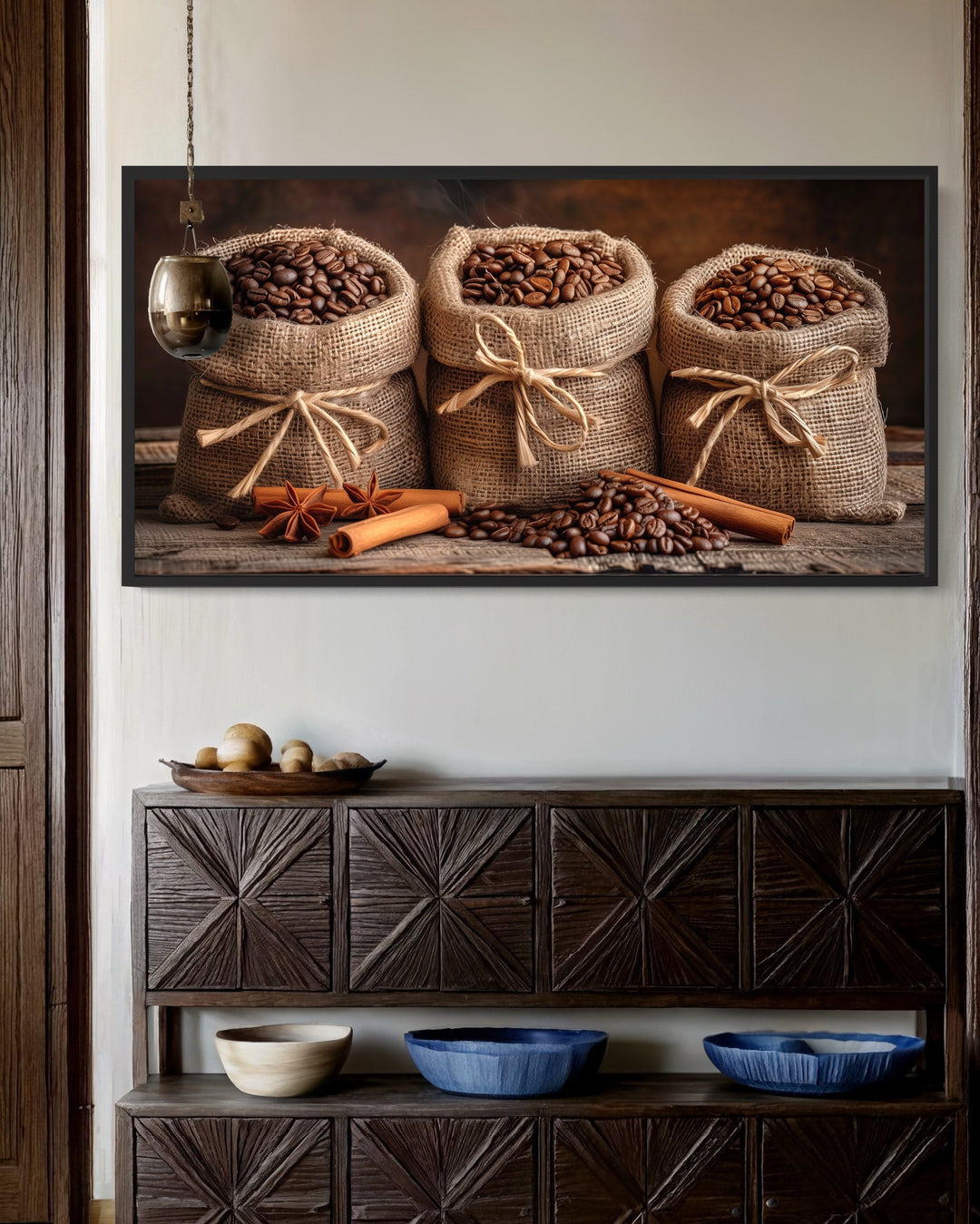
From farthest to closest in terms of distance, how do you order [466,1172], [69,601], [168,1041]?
[69,601]
[168,1041]
[466,1172]

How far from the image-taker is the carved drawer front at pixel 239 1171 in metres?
2.56

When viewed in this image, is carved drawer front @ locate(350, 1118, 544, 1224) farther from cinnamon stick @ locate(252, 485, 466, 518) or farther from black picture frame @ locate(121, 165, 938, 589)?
cinnamon stick @ locate(252, 485, 466, 518)

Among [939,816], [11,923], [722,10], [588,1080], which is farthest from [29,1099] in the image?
[722,10]

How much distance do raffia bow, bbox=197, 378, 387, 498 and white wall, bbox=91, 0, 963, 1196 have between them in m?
0.29

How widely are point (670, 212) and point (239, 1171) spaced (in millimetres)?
2268

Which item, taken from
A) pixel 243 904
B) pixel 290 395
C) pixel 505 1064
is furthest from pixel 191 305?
pixel 505 1064

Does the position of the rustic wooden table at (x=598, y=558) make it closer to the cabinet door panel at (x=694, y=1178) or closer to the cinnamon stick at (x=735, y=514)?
the cinnamon stick at (x=735, y=514)

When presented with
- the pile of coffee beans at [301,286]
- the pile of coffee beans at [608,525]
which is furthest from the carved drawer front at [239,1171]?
the pile of coffee beans at [301,286]

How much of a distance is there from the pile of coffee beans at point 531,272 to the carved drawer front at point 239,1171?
1.82 m

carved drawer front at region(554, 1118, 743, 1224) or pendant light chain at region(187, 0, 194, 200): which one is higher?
pendant light chain at region(187, 0, 194, 200)

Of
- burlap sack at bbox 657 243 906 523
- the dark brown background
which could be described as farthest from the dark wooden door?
burlap sack at bbox 657 243 906 523

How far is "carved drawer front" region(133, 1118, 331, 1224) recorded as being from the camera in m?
2.56

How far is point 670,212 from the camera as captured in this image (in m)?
2.94

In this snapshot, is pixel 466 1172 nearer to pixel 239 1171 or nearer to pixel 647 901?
pixel 239 1171
